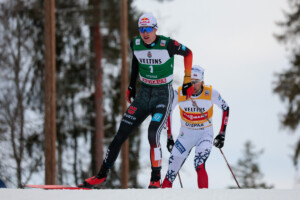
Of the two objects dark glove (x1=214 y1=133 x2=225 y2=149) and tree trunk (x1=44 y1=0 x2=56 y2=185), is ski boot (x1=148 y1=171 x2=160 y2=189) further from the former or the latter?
tree trunk (x1=44 y1=0 x2=56 y2=185)

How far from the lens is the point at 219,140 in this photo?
807 centimetres

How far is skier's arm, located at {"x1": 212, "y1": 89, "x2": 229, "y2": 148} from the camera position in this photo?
8070mm

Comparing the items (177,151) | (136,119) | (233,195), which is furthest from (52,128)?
(233,195)

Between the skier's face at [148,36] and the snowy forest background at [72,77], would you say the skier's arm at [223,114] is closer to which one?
the skier's face at [148,36]

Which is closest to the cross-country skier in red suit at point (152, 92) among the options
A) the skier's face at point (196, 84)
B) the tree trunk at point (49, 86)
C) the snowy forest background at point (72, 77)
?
the skier's face at point (196, 84)

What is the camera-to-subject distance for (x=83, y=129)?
19.3 meters

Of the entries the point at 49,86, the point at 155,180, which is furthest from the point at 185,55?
the point at 49,86

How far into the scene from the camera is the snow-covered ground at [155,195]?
5539 mm

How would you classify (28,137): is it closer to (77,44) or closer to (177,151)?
(77,44)

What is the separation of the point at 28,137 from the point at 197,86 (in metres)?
9.04

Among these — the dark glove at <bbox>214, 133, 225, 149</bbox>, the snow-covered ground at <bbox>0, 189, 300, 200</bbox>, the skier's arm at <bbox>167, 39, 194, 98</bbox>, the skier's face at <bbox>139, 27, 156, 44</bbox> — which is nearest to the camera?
the snow-covered ground at <bbox>0, 189, 300, 200</bbox>

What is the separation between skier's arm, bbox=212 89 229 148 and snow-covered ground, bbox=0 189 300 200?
2125mm

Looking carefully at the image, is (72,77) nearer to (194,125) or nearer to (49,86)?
(49,86)

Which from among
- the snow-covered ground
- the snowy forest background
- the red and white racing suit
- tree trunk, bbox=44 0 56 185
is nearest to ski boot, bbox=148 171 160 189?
the snow-covered ground
